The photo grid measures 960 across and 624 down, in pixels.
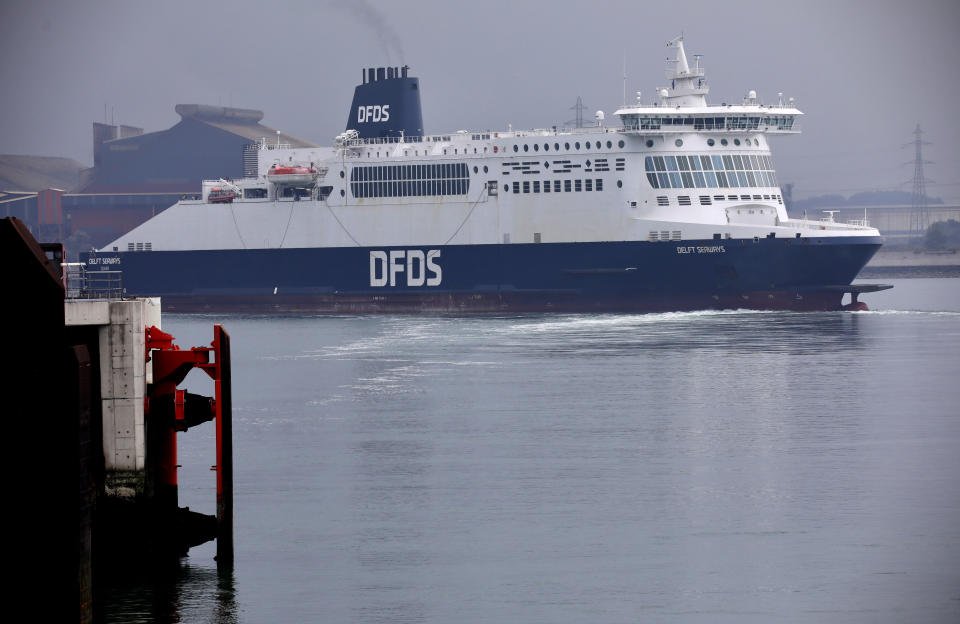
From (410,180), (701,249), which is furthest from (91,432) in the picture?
(410,180)

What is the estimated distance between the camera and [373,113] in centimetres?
6006

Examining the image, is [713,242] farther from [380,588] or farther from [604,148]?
[380,588]

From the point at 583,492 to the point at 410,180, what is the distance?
38.9m

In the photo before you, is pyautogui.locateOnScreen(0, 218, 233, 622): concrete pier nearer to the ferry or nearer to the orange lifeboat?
the ferry

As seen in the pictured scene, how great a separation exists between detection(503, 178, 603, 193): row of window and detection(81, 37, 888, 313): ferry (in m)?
0.06

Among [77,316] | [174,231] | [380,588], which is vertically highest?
[174,231]

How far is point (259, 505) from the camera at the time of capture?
17.9 metres

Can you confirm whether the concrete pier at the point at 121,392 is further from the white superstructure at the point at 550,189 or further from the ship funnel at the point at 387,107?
the ship funnel at the point at 387,107

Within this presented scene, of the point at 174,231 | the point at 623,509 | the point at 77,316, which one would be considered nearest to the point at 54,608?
the point at 77,316

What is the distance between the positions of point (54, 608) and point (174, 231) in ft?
167

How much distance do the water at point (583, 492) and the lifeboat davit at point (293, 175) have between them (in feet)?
72.4

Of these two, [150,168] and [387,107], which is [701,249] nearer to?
[387,107]

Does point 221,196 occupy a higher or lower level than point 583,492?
higher

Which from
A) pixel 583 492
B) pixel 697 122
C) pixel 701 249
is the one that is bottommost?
pixel 583 492
